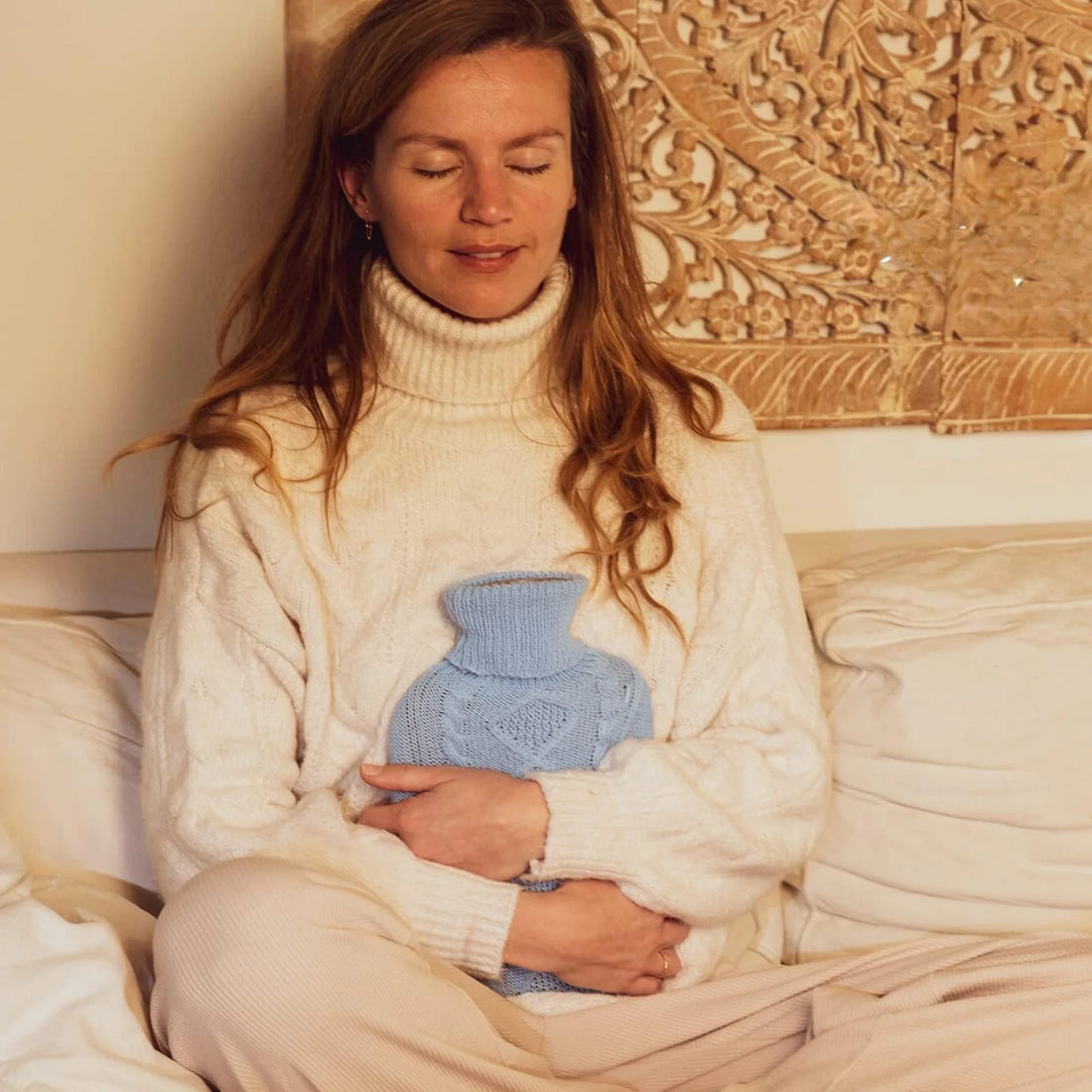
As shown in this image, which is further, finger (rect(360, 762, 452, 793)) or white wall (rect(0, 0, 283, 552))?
white wall (rect(0, 0, 283, 552))

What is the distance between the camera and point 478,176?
1423 millimetres

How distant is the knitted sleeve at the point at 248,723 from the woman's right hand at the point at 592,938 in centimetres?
3

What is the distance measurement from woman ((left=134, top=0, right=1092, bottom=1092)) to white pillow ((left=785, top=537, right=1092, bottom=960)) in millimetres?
109

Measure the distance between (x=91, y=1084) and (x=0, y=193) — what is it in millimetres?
1073

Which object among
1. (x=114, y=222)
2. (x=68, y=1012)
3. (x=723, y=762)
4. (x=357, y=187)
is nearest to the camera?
(x=68, y=1012)

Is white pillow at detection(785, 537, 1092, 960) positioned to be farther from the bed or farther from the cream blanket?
the cream blanket

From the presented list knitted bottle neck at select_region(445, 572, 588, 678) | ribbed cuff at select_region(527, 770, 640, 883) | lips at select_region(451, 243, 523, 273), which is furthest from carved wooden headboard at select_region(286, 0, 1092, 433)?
ribbed cuff at select_region(527, 770, 640, 883)

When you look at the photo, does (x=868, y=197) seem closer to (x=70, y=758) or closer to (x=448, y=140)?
(x=448, y=140)

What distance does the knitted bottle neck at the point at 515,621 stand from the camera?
1372 millimetres

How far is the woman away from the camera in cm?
135

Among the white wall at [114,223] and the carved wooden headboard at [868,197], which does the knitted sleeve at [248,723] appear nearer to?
the white wall at [114,223]

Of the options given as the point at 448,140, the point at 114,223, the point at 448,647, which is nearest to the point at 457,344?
→ the point at 448,140

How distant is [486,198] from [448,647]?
0.43m

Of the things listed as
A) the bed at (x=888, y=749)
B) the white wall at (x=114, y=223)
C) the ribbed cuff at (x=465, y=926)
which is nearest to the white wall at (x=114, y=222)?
the white wall at (x=114, y=223)
